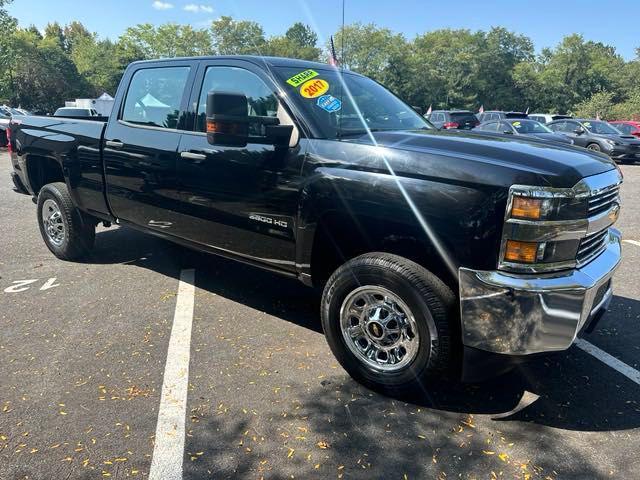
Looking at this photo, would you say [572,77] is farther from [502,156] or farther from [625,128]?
[502,156]

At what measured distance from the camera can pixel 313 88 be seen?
3.48 metres

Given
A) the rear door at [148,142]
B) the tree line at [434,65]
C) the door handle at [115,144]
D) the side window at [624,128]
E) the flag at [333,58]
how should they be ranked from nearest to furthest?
the flag at [333,58], the rear door at [148,142], the door handle at [115,144], the side window at [624,128], the tree line at [434,65]

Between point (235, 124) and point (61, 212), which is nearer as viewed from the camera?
point (235, 124)

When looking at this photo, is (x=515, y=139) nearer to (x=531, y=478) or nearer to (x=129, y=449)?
(x=531, y=478)

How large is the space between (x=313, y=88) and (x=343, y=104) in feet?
0.81

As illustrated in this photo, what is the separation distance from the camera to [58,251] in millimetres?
5438

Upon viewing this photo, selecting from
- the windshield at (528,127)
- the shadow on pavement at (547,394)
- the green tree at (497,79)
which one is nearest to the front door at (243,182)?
the shadow on pavement at (547,394)

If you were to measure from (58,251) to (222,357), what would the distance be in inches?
122

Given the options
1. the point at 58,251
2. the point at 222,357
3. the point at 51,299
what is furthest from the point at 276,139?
the point at 58,251

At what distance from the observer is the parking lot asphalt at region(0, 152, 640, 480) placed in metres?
2.40

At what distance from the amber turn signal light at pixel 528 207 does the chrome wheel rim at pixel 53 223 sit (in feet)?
15.3

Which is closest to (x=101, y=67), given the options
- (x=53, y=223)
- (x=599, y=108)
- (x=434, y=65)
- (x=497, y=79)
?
(x=434, y=65)

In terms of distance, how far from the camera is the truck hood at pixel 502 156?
2453 mm

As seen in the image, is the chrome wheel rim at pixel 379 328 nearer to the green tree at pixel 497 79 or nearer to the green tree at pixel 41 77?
the green tree at pixel 41 77
